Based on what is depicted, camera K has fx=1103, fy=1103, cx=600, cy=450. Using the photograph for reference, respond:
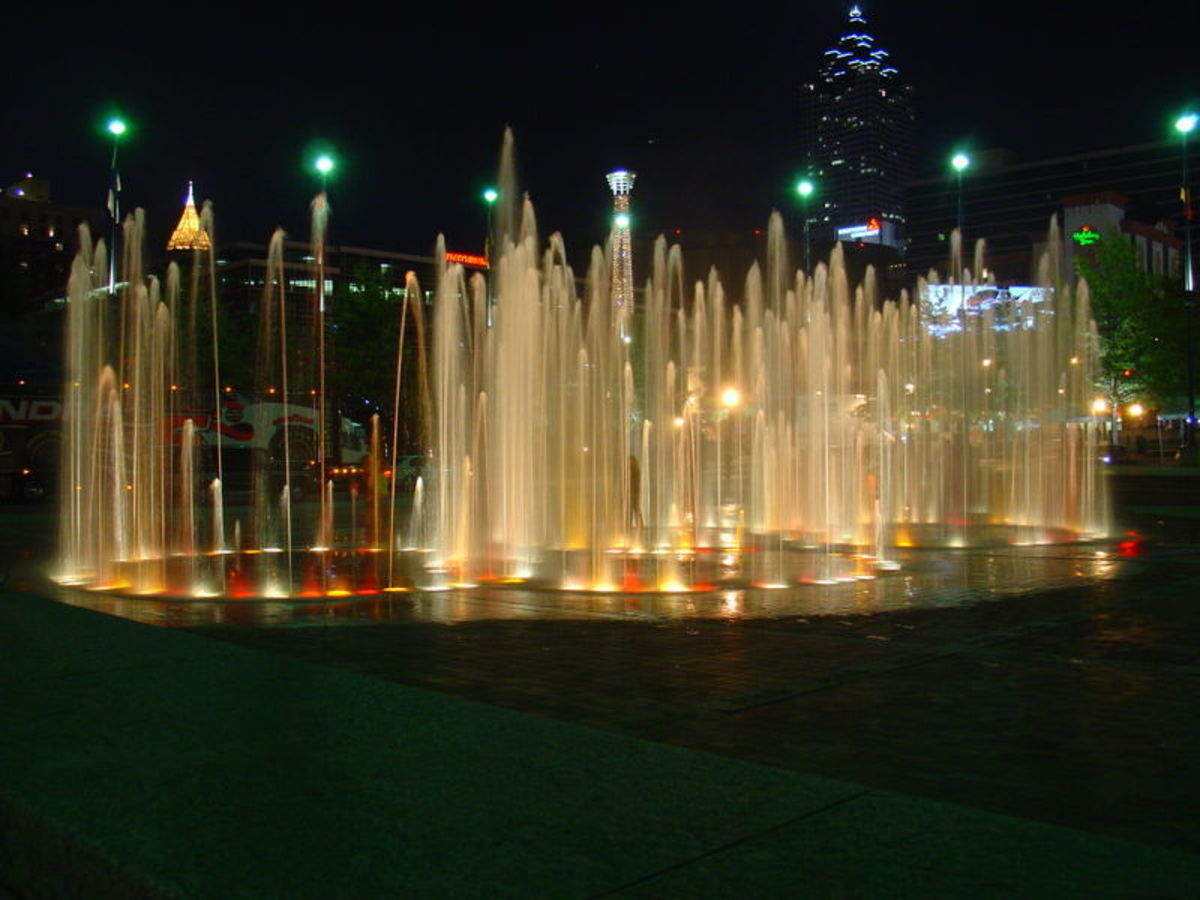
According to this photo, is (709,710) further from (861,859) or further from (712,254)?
(712,254)

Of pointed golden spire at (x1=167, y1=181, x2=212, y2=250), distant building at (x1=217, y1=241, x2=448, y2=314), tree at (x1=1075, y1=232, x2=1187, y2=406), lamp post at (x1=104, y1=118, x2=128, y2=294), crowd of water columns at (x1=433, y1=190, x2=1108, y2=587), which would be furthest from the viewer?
distant building at (x1=217, y1=241, x2=448, y2=314)

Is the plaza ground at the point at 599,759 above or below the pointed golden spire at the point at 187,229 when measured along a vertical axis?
below

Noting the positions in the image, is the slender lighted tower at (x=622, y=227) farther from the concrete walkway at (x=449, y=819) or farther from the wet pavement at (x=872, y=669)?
the concrete walkway at (x=449, y=819)

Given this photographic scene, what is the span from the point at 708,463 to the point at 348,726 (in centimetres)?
4410

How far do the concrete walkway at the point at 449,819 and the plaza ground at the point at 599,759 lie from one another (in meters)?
0.01

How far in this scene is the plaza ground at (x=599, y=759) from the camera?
3.14 meters

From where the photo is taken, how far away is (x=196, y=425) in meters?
33.4

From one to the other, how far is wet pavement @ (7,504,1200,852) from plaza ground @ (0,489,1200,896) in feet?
0.09

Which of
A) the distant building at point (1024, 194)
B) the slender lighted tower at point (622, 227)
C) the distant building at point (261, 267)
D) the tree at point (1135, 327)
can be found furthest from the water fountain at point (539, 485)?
the distant building at point (1024, 194)

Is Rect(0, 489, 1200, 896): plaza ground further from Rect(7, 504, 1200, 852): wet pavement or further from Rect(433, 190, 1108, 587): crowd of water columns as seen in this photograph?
Rect(433, 190, 1108, 587): crowd of water columns

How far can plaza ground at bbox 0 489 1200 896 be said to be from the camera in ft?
10.3

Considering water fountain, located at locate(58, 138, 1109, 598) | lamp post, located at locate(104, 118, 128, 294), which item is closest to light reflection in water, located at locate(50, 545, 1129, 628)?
water fountain, located at locate(58, 138, 1109, 598)

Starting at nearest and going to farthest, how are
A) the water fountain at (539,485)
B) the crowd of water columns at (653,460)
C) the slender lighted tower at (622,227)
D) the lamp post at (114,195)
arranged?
1. the water fountain at (539,485)
2. the crowd of water columns at (653,460)
3. the lamp post at (114,195)
4. the slender lighted tower at (622,227)

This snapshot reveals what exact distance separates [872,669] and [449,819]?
12.4 ft
